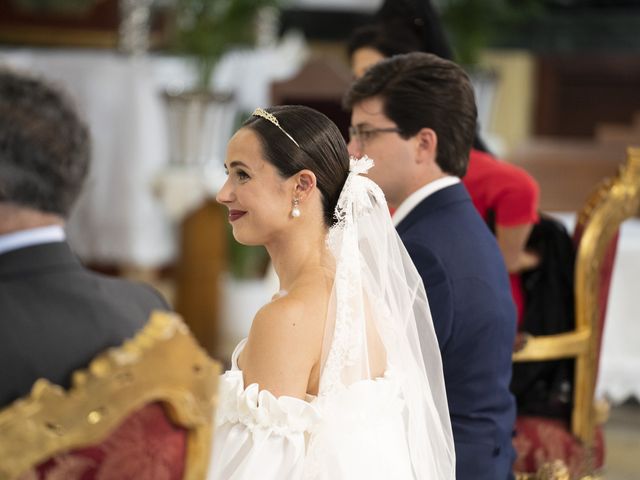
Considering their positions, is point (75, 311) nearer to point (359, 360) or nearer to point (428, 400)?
point (359, 360)

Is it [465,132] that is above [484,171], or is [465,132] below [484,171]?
above

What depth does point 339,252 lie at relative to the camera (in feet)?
8.41

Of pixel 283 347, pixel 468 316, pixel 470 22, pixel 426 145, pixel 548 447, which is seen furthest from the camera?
pixel 470 22

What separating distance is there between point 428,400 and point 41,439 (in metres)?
1.24

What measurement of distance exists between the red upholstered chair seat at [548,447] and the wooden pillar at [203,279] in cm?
367

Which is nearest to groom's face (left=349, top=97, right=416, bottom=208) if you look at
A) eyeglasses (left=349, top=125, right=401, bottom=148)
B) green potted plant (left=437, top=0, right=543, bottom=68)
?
eyeglasses (left=349, top=125, right=401, bottom=148)

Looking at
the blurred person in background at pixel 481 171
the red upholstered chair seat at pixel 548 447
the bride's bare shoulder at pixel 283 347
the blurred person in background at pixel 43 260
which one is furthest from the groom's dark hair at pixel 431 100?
the blurred person in background at pixel 43 260

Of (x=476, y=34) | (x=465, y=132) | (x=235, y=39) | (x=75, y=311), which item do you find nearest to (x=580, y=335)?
(x=465, y=132)

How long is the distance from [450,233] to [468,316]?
199mm

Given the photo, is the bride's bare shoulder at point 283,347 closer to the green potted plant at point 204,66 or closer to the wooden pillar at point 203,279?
the green potted plant at point 204,66

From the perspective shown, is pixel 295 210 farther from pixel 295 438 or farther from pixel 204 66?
pixel 204 66

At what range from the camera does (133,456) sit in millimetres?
1688

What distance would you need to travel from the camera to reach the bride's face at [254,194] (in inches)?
98.1

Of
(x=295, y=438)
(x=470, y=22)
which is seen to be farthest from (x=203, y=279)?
(x=295, y=438)
